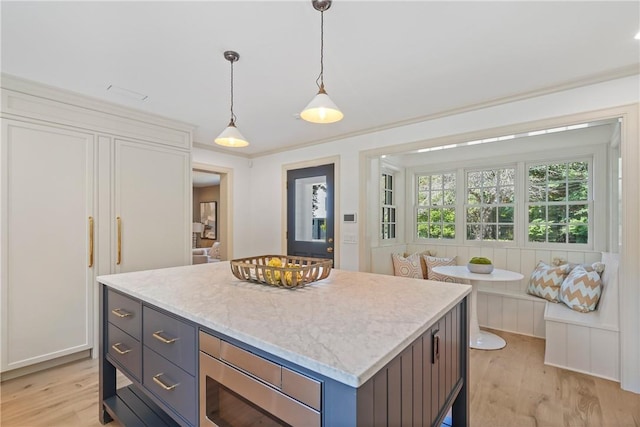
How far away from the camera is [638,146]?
7.34ft

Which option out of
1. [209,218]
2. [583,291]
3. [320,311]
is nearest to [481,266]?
[583,291]

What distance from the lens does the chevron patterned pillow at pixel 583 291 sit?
2.77m

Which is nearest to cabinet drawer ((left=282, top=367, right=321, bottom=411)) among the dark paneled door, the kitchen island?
the kitchen island

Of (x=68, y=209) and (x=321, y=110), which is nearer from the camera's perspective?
(x=321, y=110)

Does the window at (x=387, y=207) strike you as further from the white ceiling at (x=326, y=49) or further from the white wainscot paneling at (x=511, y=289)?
the white ceiling at (x=326, y=49)

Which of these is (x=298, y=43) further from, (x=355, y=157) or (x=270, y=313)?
(x=355, y=157)

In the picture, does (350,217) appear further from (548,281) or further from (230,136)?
(548,281)

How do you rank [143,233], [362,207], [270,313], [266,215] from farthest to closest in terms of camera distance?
[266,215] < [362,207] < [143,233] < [270,313]

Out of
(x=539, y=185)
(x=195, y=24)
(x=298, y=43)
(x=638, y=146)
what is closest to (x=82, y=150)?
(x=195, y=24)

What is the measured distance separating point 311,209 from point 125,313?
9.47 feet

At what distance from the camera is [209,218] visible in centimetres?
893

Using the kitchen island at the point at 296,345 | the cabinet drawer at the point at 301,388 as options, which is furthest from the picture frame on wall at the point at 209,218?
the cabinet drawer at the point at 301,388

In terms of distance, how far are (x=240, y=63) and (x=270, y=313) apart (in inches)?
70.0

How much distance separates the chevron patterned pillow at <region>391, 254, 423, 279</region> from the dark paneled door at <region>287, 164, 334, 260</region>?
90 centimetres
